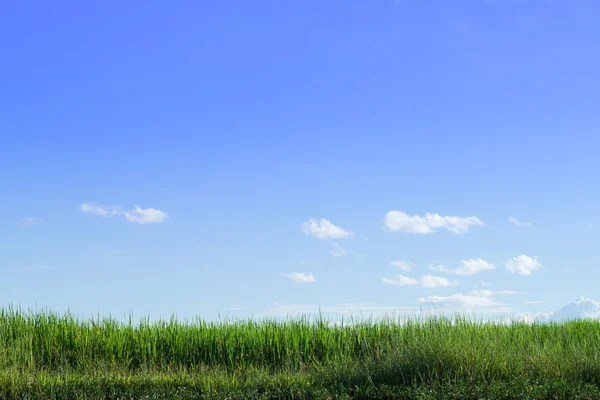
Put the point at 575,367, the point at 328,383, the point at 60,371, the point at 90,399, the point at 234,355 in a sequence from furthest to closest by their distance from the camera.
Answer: the point at 234,355 < the point at 60,371 < the point at 575,367 < the point at 328,383 < the point at 90,399

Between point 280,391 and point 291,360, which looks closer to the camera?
point 280,391

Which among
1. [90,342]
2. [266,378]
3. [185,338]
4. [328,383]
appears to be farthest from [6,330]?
[328,383]

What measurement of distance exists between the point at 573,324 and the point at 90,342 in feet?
44.7

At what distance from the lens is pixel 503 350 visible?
38.0ft

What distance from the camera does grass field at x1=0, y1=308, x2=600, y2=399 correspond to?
970 cm

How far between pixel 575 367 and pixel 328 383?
475 centimetres

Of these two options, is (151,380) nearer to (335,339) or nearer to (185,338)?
(185,338)

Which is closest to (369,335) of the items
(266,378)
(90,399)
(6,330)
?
(266,378)

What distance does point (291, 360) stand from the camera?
12969mm

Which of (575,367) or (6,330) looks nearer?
(575,367)

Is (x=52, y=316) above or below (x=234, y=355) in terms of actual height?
above

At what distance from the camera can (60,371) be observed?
40.1ft

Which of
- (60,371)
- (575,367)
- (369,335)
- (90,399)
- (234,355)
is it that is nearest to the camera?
(90,399)

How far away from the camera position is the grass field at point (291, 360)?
970cm
